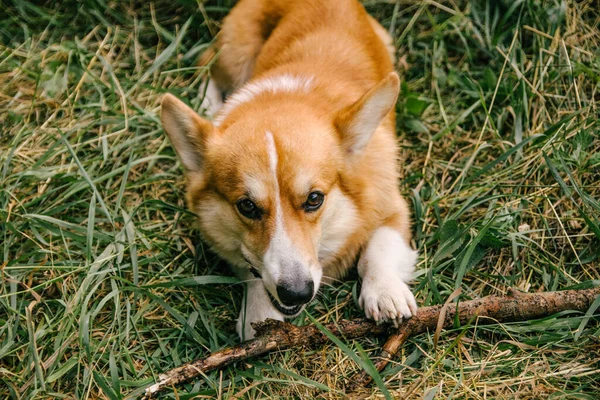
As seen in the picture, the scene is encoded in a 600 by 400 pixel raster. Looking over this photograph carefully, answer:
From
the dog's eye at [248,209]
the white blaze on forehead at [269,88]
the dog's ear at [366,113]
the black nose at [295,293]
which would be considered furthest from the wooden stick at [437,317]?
the white blaze on forehead at [269,88]

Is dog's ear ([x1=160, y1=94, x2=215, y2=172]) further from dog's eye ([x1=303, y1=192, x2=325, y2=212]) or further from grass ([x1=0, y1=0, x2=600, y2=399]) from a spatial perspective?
dog's eye ([x1=303, y1=192, x2=325, y2=212])

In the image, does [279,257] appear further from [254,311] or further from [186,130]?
[186,130]

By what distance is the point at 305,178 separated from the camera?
8.43ft

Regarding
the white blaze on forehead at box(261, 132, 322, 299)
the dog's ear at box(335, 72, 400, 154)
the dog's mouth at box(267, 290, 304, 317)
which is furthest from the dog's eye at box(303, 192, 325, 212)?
the dog's mouth at box(267, 290, 304, 317)

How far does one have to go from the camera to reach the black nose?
2.43 meters

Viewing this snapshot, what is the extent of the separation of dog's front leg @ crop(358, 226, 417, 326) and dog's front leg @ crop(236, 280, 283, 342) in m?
0.45

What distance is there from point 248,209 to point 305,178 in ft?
0.99

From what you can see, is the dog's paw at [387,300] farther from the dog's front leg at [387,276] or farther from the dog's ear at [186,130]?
the dog's ear at [186,130]

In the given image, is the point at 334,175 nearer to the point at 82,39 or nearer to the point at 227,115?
the point at 227,115

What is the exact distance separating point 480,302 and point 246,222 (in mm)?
1163

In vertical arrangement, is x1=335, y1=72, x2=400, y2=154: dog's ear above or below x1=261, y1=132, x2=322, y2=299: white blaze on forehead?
above

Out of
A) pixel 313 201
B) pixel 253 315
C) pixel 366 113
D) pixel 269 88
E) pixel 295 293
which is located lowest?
pixel 253 315

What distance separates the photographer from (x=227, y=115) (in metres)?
3.11

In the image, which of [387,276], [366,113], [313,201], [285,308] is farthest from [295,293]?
[366,113]
